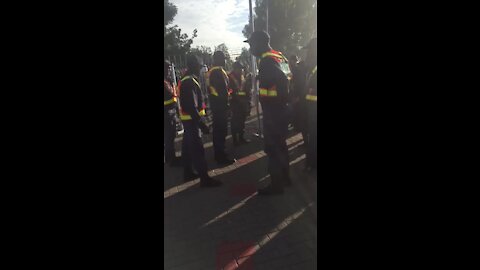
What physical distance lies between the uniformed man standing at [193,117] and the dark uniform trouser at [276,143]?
78 cm

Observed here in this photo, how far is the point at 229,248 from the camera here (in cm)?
247

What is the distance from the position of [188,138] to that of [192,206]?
0.86 metres

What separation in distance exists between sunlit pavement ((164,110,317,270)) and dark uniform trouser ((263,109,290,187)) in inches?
8.3

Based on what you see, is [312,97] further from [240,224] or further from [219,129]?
[219,129]

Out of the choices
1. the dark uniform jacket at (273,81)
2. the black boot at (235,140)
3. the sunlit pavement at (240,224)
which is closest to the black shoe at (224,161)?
the sunlit pavement at (240,224)

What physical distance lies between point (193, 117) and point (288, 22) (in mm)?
1597

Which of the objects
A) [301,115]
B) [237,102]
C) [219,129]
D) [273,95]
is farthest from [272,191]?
[237,102]

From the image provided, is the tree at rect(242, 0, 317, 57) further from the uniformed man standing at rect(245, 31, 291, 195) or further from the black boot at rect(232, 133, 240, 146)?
the black boot at rect(232, 133, 240, 146)

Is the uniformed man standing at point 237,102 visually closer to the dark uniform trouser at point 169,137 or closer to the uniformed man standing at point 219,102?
the uniformed man standing at point 219,102

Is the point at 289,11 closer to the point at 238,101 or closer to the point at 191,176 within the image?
the point at 191,176

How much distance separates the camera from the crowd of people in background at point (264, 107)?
2.97 metres

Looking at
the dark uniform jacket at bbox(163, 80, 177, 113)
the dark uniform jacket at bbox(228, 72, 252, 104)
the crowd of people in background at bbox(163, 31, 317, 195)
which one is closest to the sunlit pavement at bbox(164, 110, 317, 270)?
the crowd of people in background at bbox(163, 31, 317, 195)

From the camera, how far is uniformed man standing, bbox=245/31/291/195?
296 centimetres

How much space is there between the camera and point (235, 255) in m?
2.38
